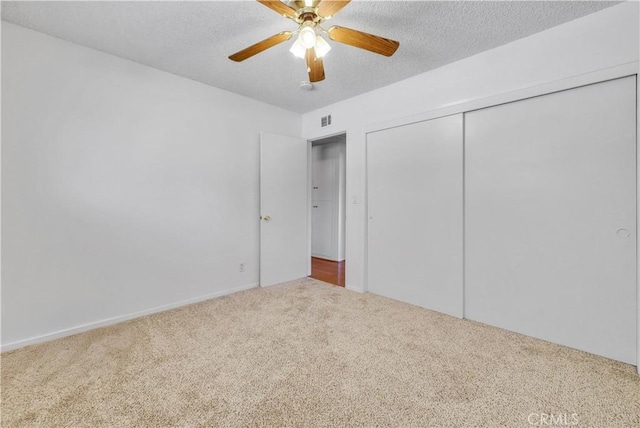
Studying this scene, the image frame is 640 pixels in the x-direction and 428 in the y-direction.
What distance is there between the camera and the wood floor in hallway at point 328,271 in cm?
395

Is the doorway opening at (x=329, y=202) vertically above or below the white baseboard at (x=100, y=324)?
above

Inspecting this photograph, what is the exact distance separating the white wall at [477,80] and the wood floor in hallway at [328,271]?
474mm

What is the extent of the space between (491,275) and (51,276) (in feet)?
12.3

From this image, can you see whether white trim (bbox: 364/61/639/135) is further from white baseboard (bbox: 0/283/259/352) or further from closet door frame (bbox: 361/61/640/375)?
white baseboard (bbox: 0/283/259/352)

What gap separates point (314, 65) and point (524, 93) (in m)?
1.72

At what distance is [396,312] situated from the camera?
9.06 feet

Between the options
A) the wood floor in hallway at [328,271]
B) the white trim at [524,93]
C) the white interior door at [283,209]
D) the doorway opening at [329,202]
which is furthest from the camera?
the doorway opening at [329,202]

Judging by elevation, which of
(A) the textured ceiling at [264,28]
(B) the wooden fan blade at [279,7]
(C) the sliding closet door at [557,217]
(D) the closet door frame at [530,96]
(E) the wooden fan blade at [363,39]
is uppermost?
(A) the textured ceiling at [264,28]

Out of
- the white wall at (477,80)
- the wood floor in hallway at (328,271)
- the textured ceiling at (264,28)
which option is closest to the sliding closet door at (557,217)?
the white wall at (477,80)

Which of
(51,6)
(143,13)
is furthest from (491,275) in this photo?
(51,6)

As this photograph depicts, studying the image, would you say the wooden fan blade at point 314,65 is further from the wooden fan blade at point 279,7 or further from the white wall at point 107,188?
the white wall at point 107,188

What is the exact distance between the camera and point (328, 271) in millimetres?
4465

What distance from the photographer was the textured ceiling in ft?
6.14

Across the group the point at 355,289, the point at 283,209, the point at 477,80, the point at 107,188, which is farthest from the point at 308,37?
the point at 355,289
